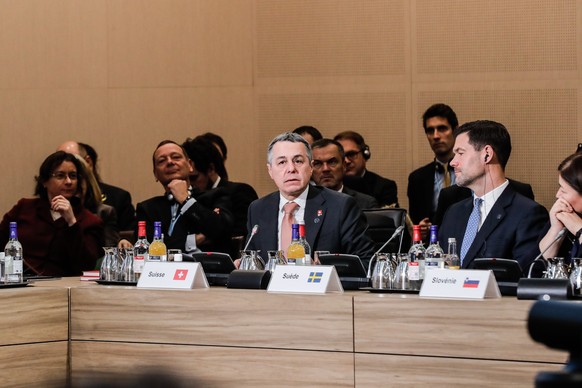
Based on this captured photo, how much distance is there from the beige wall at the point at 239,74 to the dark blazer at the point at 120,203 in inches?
38.3

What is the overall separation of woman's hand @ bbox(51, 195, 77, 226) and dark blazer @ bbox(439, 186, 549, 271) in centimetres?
203

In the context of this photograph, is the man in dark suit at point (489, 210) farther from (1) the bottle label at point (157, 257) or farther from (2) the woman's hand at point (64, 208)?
(2) the woman's hand at point (64, 208)

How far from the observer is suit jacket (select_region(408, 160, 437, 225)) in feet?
19.4

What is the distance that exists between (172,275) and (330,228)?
869mm

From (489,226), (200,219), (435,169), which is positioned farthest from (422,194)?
(489,226)

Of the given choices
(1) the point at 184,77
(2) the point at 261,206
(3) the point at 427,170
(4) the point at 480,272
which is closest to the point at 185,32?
(1) the point at 184,77

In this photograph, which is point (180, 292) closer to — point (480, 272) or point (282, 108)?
point (480, 272)

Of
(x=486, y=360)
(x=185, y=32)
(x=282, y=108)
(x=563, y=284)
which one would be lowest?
(x=486, y=360)

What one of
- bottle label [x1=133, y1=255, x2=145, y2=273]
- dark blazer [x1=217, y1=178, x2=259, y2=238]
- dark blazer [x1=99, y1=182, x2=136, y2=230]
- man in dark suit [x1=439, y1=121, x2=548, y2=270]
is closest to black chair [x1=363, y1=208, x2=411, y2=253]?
man in dark suit [x1=439, y1=121, x2=548, y2=270]

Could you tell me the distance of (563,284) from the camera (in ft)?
9.21

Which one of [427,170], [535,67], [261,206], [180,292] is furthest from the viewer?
[535,67]

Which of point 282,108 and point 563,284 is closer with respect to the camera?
point 563,284

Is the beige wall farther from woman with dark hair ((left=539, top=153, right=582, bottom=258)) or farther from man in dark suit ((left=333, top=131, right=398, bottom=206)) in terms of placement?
woman with dark hair ((left=539, top=153, right=582, bottom=258))

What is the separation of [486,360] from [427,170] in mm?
3204
